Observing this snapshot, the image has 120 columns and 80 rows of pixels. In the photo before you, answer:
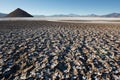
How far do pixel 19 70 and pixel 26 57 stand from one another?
2.40 meters

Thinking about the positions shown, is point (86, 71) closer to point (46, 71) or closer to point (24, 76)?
point (46, 71)

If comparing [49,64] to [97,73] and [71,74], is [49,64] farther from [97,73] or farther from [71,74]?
[97,73]

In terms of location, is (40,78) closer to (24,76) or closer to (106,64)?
(24,76)

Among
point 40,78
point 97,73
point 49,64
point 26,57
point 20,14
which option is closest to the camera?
point 40,78

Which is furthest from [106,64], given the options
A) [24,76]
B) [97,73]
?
[24,76]

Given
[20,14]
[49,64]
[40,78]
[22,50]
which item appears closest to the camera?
[40,78]

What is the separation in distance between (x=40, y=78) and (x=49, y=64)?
196 cm

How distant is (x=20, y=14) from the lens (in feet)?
466

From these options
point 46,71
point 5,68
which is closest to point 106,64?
point 46,71

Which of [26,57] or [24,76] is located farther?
[26,57]

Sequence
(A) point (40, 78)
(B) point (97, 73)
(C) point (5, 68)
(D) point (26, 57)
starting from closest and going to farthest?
1. (A) point (40, 78)
2. (B) point (97, 73)
3. (C) point (5, 68)
4. (D) point (26, 57)

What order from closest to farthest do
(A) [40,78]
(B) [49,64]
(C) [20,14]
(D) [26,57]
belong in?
(A) [40,78]
(B) [49,64]
(D) [26,57]
(C) [20,14]

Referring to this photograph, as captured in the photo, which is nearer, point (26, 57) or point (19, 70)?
point (19, 70)

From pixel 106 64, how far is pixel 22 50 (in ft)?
19.8
